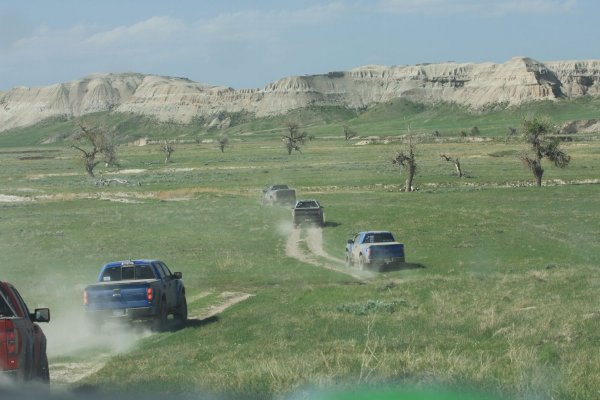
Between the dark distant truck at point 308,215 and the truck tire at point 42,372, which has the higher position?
the truck tire at point 42,372

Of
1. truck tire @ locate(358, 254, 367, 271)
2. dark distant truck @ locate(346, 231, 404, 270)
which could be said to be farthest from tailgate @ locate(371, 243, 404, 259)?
truck tire @ locate(358, 254, 367, 271)

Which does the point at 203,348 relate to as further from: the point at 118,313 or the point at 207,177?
the point at 207,177

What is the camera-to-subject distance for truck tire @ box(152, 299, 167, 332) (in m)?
21.1

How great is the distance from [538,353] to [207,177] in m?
90.8

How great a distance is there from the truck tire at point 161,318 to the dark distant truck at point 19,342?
7.68 meters

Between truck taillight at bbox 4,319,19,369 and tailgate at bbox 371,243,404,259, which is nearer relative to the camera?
truck taillight at bbox 4,319,19,369

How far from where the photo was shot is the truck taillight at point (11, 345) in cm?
1048

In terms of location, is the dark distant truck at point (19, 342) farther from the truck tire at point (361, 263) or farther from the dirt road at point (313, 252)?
the truck tire at point (361, 263)

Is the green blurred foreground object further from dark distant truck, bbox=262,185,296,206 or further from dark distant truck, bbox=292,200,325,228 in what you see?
dark distant truck, bbox=262,185,296,206

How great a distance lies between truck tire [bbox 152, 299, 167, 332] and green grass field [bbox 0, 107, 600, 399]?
2.32ft

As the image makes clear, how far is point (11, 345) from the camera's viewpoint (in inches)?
416

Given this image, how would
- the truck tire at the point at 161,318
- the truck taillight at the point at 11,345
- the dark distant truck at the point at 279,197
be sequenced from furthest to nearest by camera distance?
the dark distant truck at the point at 279,197
the truck tire at the point at 161,318
the truck taillight at the point at 11,345

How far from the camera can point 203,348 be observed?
57.0ft

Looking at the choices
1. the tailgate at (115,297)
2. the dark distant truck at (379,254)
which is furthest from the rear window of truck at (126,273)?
the dark distant truck at (379,254)
